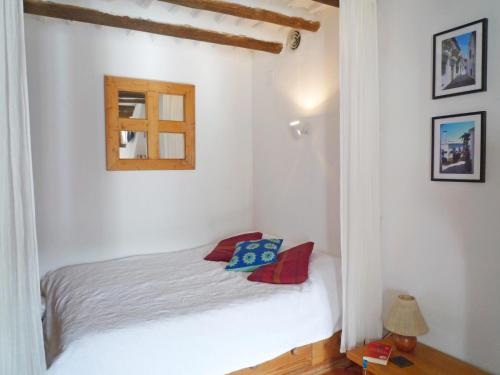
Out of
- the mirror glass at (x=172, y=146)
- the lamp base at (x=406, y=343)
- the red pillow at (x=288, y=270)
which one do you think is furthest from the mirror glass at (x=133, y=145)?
the lamp base at (x=406, y=343)

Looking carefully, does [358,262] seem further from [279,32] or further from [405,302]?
[279,32]

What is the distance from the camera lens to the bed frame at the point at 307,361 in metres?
2.15

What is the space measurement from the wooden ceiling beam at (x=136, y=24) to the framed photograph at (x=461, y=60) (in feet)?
5.61

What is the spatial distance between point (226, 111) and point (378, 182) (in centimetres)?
202

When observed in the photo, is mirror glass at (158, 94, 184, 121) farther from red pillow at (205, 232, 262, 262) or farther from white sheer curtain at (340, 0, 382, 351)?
white sheer curtain at (340, 0, 382, 351)

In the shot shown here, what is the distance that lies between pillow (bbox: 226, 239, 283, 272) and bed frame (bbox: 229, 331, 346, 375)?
0.67m

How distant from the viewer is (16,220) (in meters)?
1.34

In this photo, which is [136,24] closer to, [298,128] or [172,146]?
[172,146]

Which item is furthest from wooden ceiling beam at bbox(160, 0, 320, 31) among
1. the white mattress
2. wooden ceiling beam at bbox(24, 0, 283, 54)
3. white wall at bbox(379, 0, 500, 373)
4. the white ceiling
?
the white mattress

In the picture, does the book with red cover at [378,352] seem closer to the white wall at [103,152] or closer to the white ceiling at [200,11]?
the white wall at [103,152]

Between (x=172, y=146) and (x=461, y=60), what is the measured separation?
2.51 meters

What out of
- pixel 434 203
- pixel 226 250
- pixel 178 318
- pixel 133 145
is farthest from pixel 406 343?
pixel 133 145

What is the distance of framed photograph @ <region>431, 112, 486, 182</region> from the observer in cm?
184

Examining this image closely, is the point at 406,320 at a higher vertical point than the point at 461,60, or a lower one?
lower
